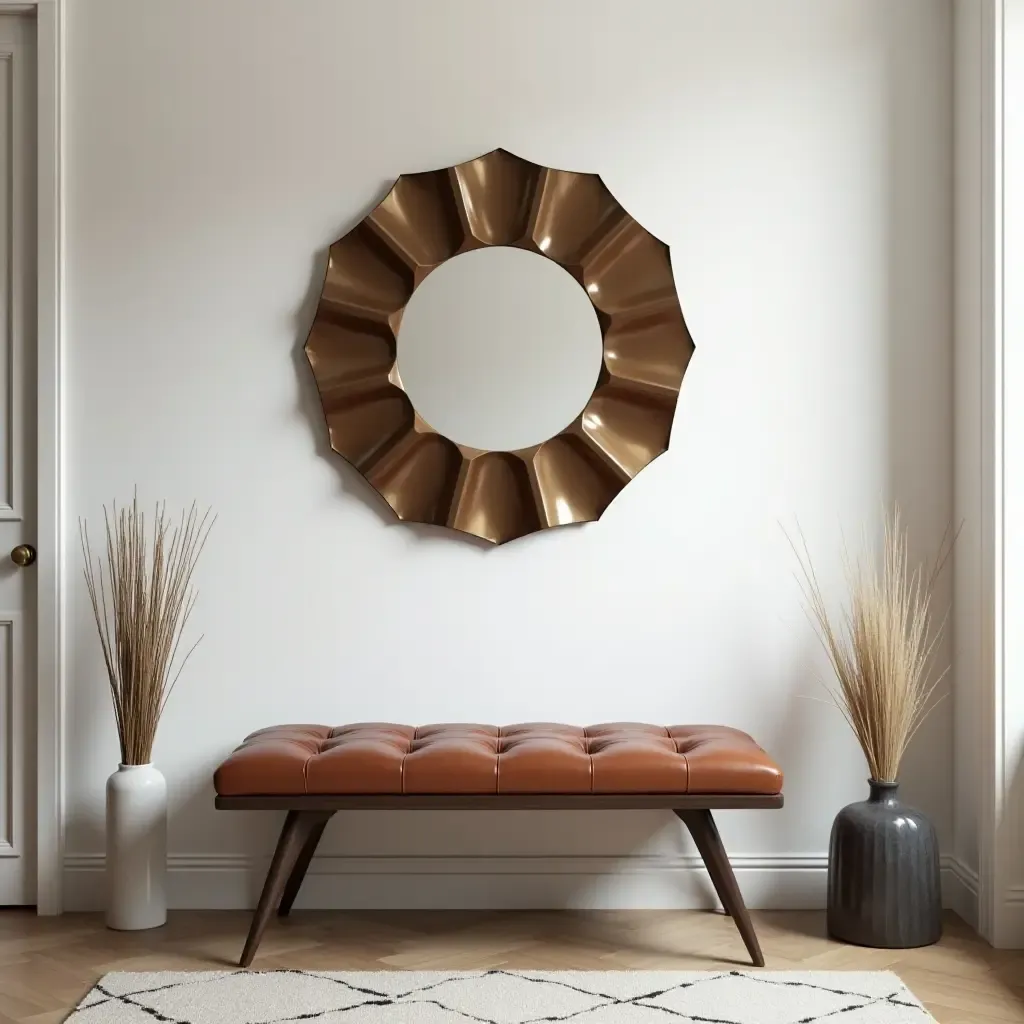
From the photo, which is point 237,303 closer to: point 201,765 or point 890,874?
point 201,765

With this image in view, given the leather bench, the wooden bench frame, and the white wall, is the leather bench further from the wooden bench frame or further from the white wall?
A: the white wall

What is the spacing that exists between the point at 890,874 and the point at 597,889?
782 millimetres

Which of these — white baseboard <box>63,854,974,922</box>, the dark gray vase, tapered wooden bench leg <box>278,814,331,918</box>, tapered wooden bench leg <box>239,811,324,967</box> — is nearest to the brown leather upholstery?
tapered wooden bench leg <box>239,811,324,967</box>

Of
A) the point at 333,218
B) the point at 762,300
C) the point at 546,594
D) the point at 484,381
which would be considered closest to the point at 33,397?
the point at 333,218

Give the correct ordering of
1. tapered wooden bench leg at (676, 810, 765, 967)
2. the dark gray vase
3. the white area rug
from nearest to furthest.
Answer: the white area rug
tapered wooden bench leg at (676, 810, 765, 967)
the dark gray vase

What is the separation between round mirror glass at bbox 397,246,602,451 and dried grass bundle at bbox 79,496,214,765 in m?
0.73

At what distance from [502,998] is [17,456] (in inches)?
77.3

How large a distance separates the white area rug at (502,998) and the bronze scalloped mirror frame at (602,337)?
3.89 feet

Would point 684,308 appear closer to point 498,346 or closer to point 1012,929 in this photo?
point 498,346

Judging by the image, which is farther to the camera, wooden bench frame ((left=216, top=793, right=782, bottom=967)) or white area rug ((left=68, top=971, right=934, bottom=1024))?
wooden bench frame ((left=216, top=793, right=782, bottom=967))

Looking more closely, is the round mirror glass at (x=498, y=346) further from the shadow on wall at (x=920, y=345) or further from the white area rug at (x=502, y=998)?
the white area rug at (x=502, y=998)

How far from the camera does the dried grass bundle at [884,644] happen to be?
2992 millimetres

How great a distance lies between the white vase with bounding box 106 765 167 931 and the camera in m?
3.06

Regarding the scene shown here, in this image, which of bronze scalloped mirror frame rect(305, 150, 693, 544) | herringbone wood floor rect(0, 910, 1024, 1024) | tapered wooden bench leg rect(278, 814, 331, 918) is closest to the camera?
herringbone wood floor rect(0, 910, 1024, 1024)
